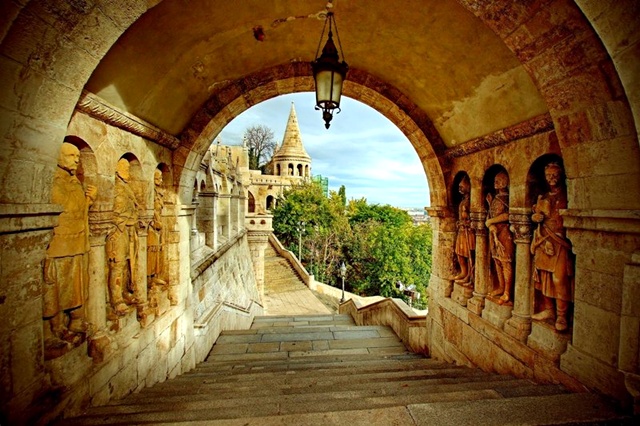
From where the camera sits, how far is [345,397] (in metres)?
2.63

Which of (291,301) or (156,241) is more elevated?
(156,241)

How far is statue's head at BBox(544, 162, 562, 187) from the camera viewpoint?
118 inches

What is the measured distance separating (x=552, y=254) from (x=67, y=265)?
4381 mm

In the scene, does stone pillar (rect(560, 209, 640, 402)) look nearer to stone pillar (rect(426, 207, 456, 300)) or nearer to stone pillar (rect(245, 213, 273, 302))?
stone pillar (rect(426, 207, 456, 300))

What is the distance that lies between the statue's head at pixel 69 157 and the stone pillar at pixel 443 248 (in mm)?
4801

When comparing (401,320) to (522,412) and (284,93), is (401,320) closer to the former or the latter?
(522,412)

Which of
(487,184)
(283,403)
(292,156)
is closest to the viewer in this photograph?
(283,403)

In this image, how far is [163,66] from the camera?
325 cm

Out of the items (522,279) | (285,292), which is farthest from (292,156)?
(522,279)

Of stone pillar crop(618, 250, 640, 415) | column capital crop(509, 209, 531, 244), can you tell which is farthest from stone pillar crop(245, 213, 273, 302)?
stone pillar crop(618, 250, 640, 415)

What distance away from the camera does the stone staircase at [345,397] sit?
1986mm

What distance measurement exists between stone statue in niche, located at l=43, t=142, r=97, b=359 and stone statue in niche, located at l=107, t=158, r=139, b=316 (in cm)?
43

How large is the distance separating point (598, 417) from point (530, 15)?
112 inches

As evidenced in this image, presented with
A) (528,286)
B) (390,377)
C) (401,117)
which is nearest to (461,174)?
(401,117)
